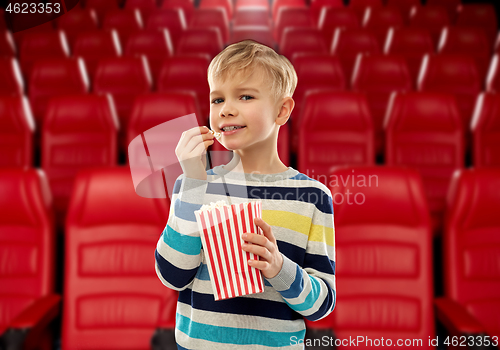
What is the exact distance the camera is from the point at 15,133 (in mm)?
1479

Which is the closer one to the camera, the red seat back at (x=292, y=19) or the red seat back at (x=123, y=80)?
the red seat back at (x=123, y=80)

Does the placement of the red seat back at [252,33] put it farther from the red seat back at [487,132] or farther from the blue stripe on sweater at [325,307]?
the blue stripe on sweater at [325,307]

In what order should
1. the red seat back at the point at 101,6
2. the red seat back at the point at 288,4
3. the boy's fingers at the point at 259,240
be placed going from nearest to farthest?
the boy's fingers at the point at 259,240 → the red seat back at the point at 101,6 → the red seat back at the point at 288,4

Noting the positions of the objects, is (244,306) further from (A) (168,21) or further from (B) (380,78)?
(A) (168,21)

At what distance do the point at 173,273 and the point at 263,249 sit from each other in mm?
78

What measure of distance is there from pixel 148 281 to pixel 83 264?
14cm

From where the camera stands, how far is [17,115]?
58.1 inches

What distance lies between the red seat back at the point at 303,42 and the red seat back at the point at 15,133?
1.65 m

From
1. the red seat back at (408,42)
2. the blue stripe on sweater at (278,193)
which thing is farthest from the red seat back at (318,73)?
the blue stripe on sweater at (278,193)

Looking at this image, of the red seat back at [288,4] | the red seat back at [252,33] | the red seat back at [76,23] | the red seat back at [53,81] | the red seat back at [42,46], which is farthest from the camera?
the red seat back at [288,4]

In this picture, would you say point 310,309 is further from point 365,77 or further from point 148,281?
point 365,77

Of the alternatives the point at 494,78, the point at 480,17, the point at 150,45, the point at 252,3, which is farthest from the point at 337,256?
the point at 252,3

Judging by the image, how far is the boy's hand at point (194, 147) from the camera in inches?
10.8

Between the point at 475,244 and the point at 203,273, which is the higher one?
the point at 203,273
